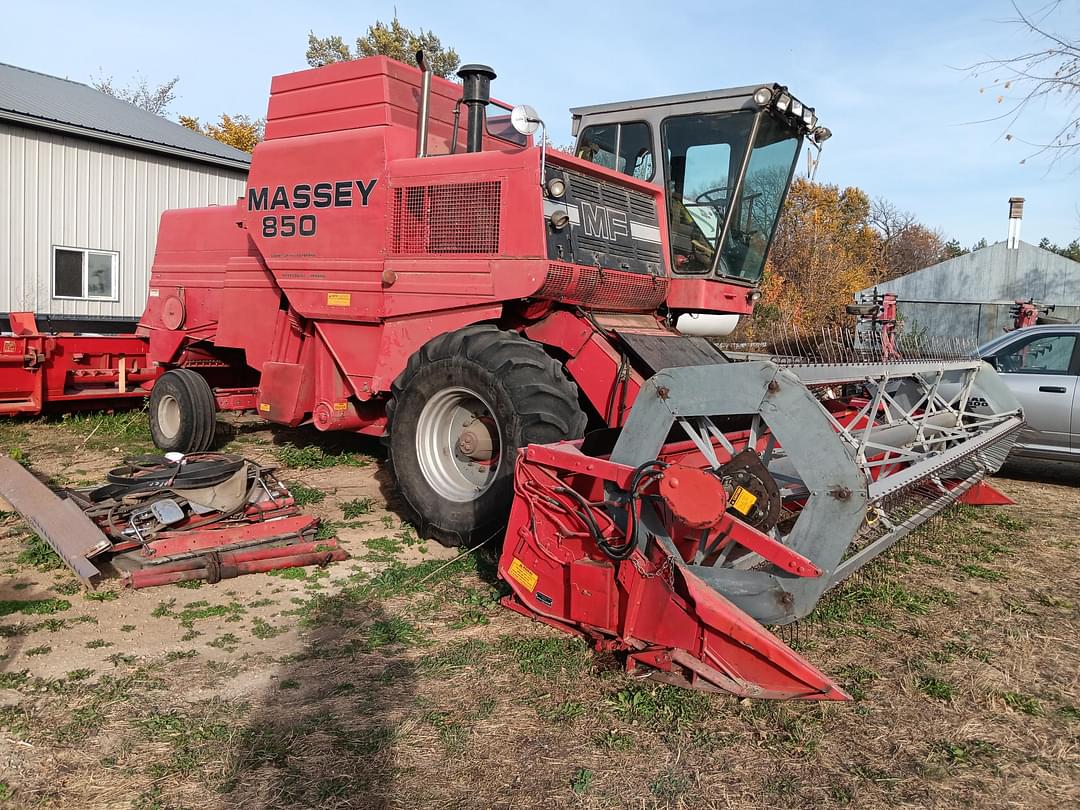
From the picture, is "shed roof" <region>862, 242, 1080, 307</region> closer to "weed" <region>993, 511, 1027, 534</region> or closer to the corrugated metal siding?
the corrugated metal siding

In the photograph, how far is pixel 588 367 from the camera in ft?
16.8

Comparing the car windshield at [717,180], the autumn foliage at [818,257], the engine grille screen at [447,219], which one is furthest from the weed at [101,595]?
the autumn foliage at [818,257]

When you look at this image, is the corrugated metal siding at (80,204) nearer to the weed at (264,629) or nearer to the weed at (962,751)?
the weed at (264,629)

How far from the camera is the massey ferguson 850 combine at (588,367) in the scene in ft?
10.6

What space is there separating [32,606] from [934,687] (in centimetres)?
415

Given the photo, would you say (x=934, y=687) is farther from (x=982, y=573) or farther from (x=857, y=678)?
(x=982, y=573)

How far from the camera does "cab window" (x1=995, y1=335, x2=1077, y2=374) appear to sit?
7801mm

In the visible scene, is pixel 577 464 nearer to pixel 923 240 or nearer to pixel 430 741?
pixel 430 741

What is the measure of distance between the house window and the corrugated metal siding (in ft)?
0.32

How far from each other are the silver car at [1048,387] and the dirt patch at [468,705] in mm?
3413

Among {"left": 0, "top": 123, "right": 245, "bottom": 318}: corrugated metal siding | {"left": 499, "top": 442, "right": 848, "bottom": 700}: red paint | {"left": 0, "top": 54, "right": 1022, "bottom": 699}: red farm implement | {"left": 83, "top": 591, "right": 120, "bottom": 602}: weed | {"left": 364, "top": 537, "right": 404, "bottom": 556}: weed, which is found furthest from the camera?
{"left": 0, "top": 123, "right": 245, "bottom": 318}: corrugated metal siding

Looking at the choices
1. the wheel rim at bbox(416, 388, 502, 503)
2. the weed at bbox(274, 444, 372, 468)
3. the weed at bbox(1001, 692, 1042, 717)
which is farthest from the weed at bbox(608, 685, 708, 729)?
the weed at bbox(274, 444, 372, 468)

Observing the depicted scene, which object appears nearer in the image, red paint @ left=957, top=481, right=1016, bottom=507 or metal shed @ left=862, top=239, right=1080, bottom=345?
red paint @ left=957, top=481, right=1016, bottom=507

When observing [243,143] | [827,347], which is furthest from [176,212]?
[243,143]
